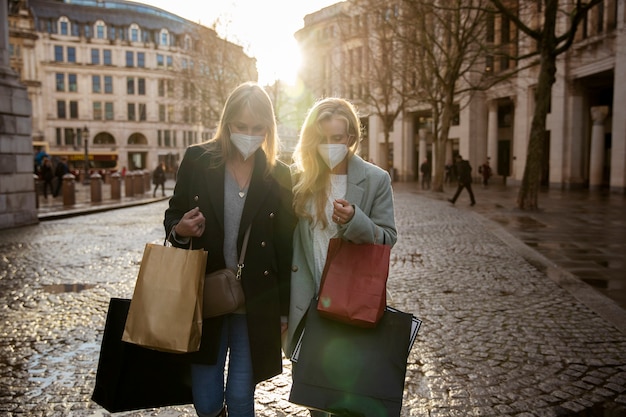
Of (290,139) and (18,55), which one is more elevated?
(18,55)

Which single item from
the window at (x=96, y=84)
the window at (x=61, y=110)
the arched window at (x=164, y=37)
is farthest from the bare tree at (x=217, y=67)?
the arched window at (x=164, y=37)

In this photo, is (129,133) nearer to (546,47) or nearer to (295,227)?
(546,47)

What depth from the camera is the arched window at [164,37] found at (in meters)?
79.3

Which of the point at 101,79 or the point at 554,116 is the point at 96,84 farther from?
the point at 554,116

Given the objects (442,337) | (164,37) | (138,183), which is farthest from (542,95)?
(164,37)

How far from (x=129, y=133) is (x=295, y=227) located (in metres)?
77.0

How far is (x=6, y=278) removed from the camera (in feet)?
25.1

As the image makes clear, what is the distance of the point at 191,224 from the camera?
2375mm

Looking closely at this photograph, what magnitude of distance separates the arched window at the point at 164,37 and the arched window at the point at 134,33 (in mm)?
2999

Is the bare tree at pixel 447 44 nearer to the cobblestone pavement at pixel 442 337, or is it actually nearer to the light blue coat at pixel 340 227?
the cobblestone pavement at pixel 442 337

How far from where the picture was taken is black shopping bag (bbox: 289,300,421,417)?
2301mm

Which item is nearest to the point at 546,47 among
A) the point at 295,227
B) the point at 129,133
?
the point at 295,227

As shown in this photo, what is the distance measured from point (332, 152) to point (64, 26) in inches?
3216

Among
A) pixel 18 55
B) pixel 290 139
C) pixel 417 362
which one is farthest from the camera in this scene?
pixel 290 139
